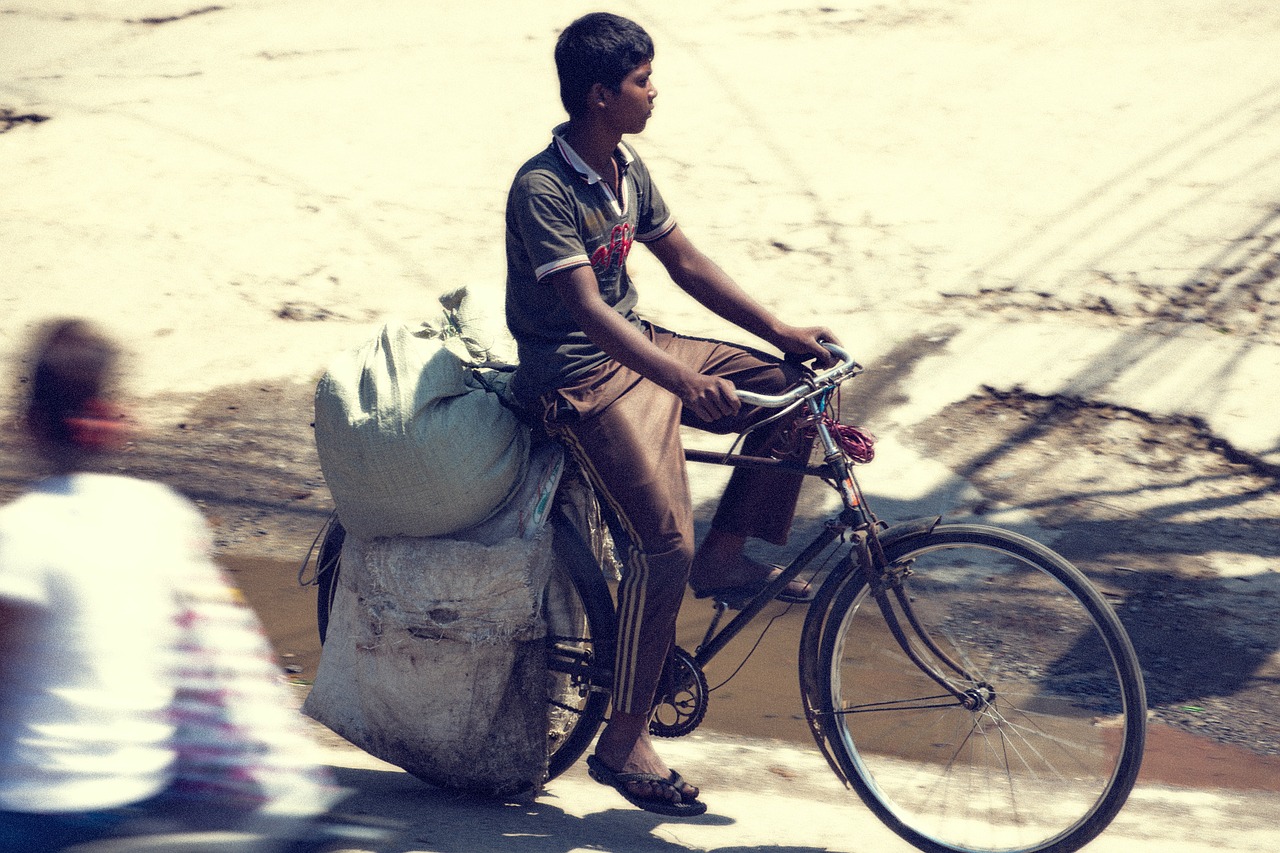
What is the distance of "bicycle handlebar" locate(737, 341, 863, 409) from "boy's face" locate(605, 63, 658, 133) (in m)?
0.65

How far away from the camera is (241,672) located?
94.1 inches

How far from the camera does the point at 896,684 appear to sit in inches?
125

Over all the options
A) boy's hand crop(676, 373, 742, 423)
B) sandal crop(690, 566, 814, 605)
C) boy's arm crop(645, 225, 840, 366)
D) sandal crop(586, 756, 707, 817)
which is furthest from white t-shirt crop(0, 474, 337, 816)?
boy's arm crop(645, 225, 840, 366)

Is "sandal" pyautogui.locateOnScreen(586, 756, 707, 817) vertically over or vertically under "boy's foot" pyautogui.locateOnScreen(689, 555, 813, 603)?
under

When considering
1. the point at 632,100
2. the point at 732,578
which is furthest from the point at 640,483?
the point at 632,100

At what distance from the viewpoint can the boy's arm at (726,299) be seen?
10.2 ft

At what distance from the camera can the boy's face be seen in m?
2.79

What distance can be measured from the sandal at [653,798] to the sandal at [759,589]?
47 centimetres

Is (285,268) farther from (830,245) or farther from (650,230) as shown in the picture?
(650,230)

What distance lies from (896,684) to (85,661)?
1915mm

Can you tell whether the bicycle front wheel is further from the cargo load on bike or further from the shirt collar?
the shirt collar

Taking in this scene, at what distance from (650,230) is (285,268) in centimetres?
441

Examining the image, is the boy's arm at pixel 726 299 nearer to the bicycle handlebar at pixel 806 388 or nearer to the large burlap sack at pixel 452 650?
the bicycle handlebar at pixel 806 388

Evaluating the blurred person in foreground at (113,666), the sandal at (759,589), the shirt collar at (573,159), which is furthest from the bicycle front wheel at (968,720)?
the blurred person in foreground at (113,666)
